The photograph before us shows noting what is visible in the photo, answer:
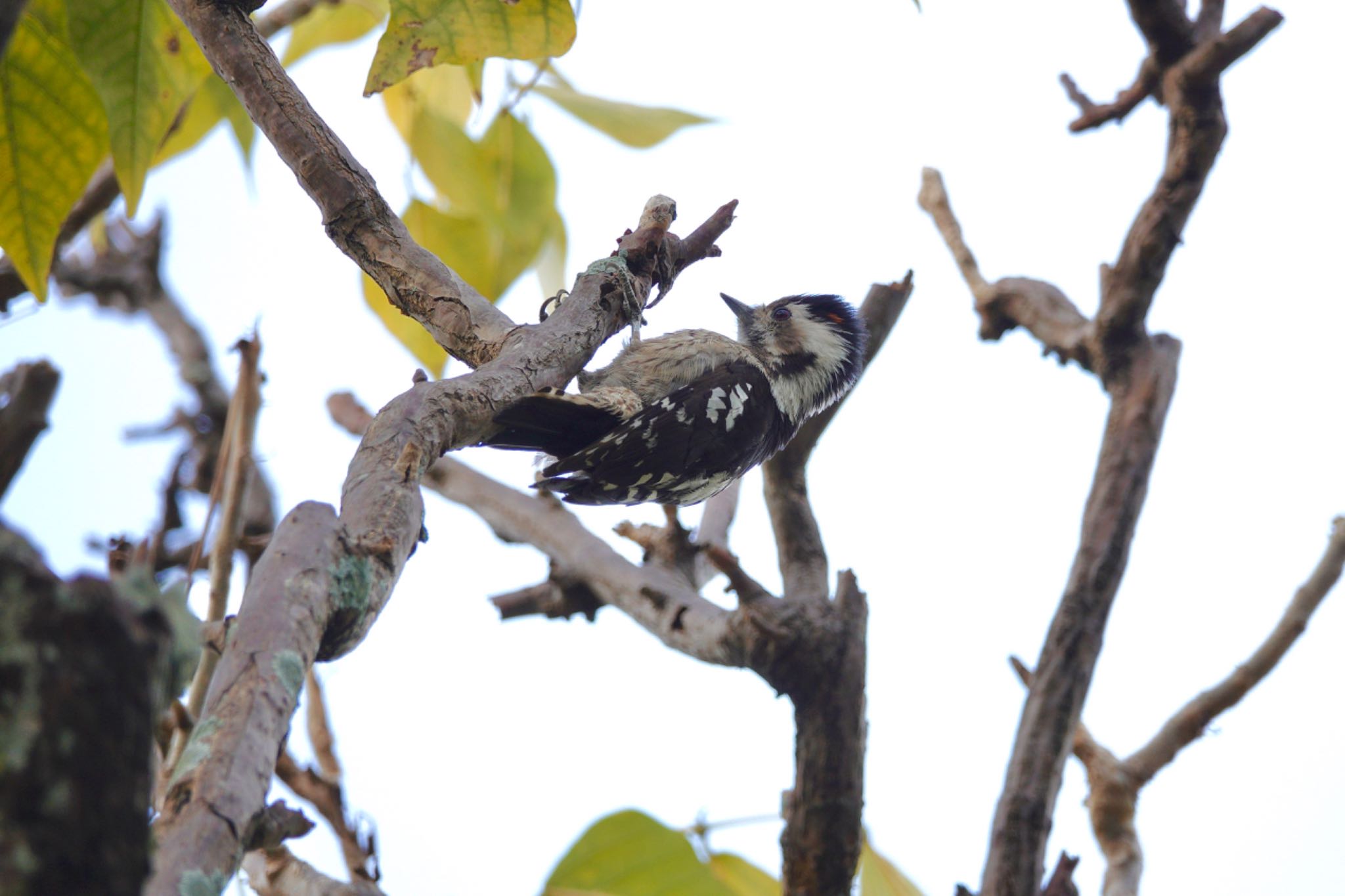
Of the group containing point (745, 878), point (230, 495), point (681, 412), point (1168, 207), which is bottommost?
point (745, 878)

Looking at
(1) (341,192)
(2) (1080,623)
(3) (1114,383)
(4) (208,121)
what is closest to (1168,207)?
(3) (1114,383)

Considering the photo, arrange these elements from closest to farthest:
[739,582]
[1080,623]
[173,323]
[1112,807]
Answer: [739,582], [1080,623], [1112,807], [173,323]

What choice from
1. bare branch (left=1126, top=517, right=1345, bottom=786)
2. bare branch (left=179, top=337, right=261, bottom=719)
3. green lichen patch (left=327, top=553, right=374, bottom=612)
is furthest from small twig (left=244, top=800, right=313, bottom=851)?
bare branch (left=1126, top=517, right=1345, bottom=786)

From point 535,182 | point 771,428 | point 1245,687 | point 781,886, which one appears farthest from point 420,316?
point 1245,687

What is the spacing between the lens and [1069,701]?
2.33 meters

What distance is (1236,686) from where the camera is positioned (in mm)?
2691

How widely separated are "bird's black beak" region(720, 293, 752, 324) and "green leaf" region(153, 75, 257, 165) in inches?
77.3

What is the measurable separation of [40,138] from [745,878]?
1927 mm

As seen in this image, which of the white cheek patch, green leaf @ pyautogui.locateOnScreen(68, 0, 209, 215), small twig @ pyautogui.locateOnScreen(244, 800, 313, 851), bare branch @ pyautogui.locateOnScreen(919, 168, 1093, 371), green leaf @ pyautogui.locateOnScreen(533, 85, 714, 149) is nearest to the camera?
small twig @ pyautogui.locateOnScreen(244, 800, 313, 851)

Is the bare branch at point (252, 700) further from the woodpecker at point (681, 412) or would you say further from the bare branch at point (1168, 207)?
the bare branch at point (1168, 207)

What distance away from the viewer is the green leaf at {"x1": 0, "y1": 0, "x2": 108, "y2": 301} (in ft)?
5.47

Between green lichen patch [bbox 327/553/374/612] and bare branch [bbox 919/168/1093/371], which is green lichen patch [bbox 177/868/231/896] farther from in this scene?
bare branch [bbox 919/168/1093/371]

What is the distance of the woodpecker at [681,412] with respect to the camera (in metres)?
3.00

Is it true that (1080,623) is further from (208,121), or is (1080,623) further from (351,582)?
(208,121)
